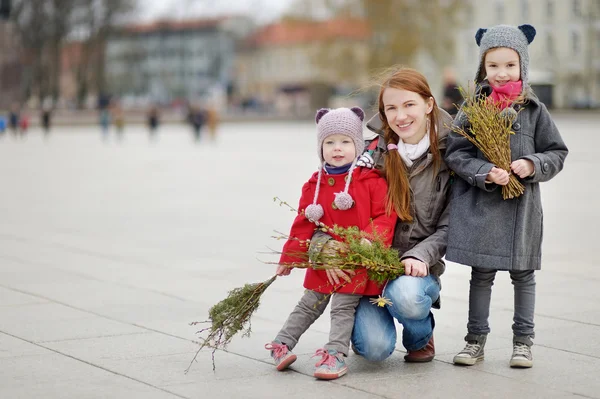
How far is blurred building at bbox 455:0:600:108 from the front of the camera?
223 ft

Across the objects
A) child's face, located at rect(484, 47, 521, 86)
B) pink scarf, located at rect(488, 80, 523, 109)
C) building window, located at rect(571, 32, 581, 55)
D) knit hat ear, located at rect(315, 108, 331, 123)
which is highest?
building window, located at rect(571, 32, 581, 55)

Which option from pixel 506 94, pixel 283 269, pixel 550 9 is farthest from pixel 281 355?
pixel 550 9

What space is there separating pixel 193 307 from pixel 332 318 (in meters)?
2.06

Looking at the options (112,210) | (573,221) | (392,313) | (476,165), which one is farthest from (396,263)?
(112,210)

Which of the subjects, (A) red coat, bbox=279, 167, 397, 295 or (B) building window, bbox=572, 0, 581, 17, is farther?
(B) building window, bbox=572, 0, 581, 17

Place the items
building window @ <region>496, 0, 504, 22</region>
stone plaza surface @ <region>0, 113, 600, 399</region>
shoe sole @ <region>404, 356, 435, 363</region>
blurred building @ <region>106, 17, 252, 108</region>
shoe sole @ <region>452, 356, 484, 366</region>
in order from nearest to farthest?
stone plaza surface @ <region>0, 113, 600, 399</region>, shoe sole @ <region>452, 356, 484, 366</region>, shoe sole @ <region>404, 356, 435, 363</region>, building window @ <region>496, 0, 504, 22</region>, blurred building @ <region>106, 17, 252, 108</region>

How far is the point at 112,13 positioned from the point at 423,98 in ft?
233

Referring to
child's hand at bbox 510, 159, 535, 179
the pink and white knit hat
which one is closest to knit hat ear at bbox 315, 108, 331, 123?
the pink and white knit hat

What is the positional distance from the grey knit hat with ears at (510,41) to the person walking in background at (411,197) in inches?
13.0

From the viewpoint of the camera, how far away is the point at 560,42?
77250mm

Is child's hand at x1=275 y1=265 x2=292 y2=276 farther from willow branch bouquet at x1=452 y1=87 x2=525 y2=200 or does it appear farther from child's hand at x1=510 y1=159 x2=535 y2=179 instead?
child's hand at x1=510 y1=159 x2=535 y2=179

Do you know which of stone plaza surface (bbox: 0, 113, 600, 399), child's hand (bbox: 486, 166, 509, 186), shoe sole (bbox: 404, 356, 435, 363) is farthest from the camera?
shoe sole (bbox: 404, 356, 435, 363)

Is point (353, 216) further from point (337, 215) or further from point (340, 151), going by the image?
point (340, 151)

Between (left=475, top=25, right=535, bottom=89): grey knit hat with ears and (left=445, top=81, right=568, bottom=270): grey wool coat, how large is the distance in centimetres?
20
